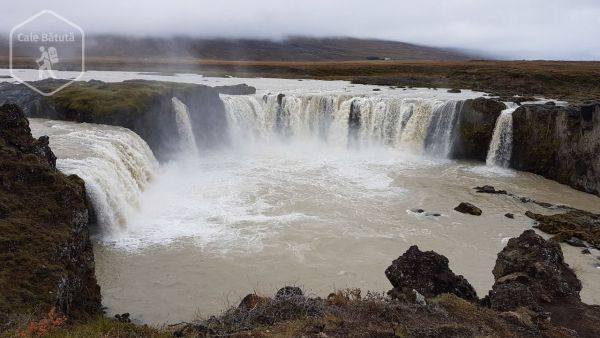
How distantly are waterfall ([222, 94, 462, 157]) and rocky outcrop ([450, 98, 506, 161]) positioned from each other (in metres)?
0.65

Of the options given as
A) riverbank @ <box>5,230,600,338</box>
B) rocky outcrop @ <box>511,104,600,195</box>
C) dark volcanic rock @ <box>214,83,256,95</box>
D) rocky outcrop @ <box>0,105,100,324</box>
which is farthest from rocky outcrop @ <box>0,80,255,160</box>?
rocky outcrop @ <box>511,104,600,195</box>

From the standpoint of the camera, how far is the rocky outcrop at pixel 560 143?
28328 mm

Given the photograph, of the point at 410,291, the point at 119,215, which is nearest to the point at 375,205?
the point at 119,215

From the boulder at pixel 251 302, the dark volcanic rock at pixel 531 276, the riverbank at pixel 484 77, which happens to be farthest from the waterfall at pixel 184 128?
the riverbank at pixel 484 77

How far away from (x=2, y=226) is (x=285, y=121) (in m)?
31.0

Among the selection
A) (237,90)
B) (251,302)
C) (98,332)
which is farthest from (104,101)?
(98,332)

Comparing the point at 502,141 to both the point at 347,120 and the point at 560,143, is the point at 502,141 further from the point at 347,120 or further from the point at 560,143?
the point at 347,120

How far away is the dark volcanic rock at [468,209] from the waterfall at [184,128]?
19.5 m

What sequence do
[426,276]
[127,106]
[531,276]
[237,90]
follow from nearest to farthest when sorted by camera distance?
[531,276], [426,276], [127,106], [237,90]

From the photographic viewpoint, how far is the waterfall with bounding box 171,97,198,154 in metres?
33.7

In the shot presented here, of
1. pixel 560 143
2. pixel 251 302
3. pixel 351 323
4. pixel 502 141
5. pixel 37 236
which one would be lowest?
pixel 251 302

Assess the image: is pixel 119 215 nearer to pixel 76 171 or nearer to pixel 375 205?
pixel 76 171

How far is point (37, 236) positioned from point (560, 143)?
30916mm

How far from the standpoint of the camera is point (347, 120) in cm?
3891
